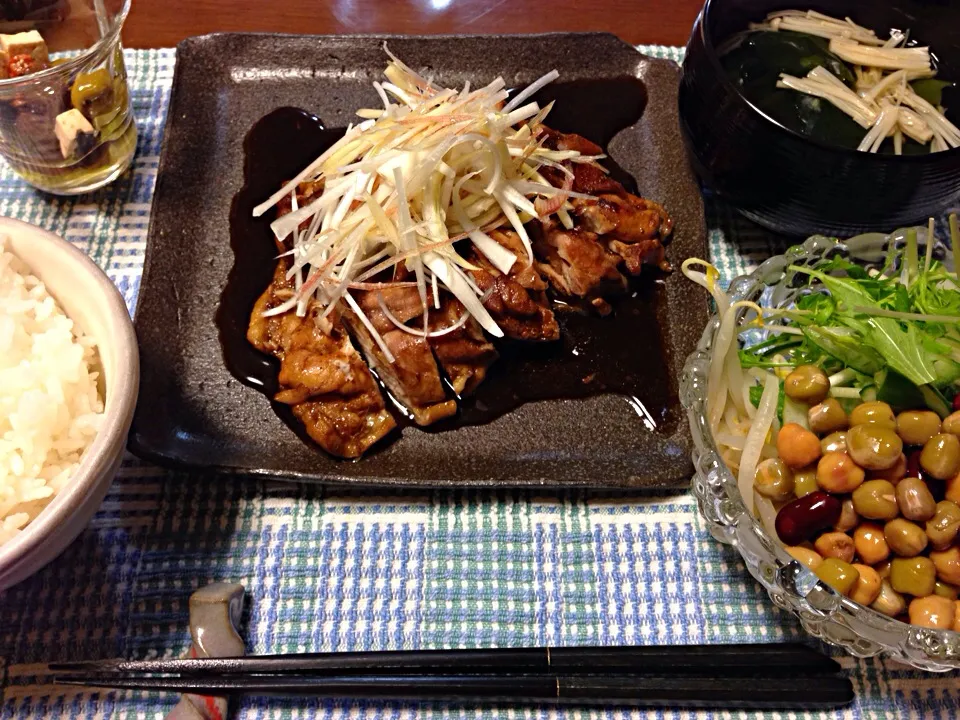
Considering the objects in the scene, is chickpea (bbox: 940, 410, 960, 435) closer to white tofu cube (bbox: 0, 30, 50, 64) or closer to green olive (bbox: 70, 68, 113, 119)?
green olive (bbox: 70, 68, 113, 119)

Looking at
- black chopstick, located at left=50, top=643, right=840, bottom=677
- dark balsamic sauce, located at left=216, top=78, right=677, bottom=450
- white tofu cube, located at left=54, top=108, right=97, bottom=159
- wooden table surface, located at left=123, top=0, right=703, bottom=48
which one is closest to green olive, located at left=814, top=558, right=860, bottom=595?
black chopstick, located at left=50, top=643, right=840, bottom=677

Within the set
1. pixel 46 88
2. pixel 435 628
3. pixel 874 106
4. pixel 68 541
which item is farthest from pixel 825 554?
pixel 46 88

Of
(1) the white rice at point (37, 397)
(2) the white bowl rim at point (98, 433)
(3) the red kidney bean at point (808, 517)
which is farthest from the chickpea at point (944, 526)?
(1) the white rice at point (37, 397)

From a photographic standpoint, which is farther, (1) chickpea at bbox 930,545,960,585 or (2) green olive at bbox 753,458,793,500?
(2) green olive at bbox 753,458,793,500

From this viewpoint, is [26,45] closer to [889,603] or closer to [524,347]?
[524,347]

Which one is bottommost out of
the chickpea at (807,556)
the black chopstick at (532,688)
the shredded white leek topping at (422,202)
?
the black chopstick at (532,688)

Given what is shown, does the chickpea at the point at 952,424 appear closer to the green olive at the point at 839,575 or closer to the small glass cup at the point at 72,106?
the green olive at the point at 839,575

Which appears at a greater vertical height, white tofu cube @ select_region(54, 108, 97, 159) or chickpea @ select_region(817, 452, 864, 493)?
white tofu cube @ select_region(54, 108, 97, 159)
